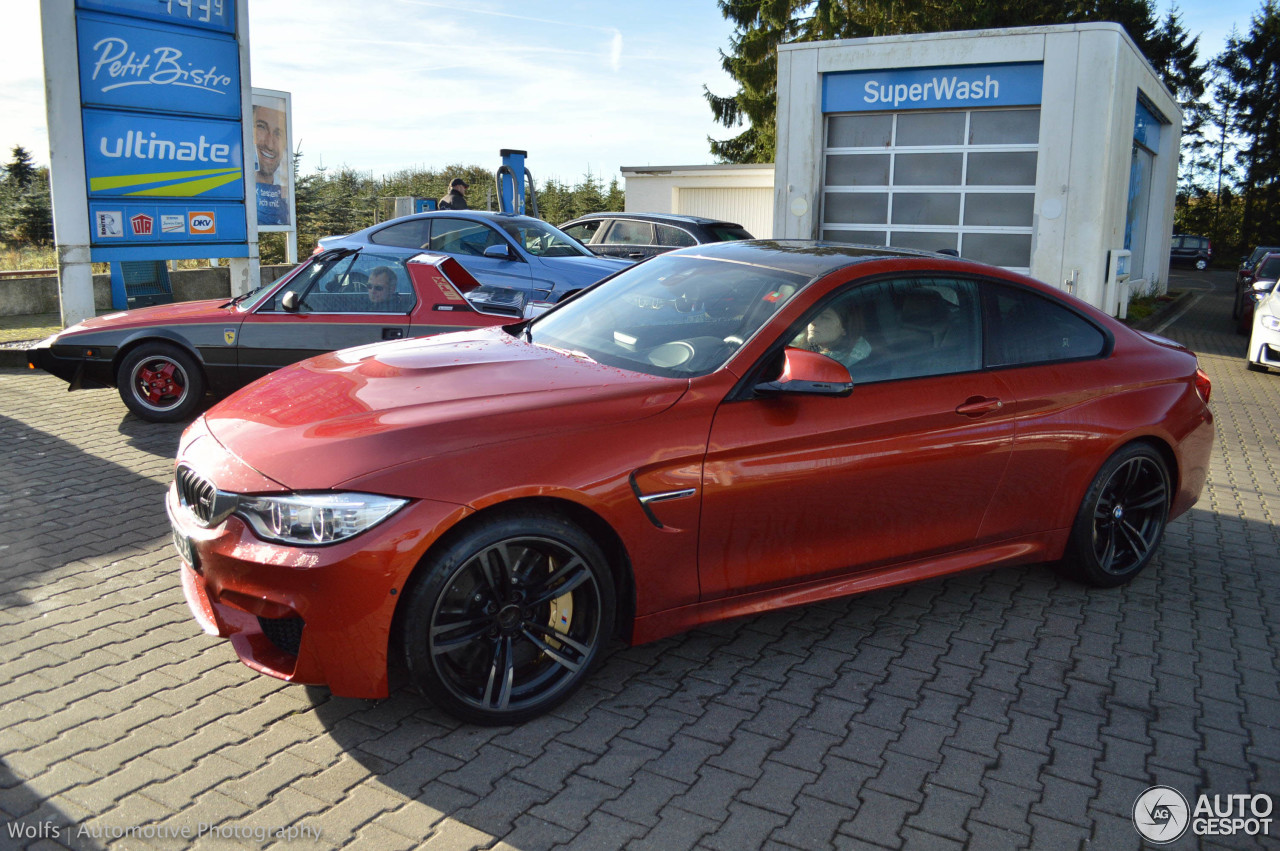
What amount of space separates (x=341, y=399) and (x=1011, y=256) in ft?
52.5

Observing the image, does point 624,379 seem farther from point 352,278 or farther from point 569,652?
point 352,278

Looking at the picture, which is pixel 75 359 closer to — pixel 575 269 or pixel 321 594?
pixel 575 269

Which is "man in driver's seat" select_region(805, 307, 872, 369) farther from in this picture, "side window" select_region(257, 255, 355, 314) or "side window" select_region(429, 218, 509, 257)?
"side window" select_region(429, 218, 509, 257)

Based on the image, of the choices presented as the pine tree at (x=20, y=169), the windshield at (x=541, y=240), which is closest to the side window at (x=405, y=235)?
the windshield at (x=541, y=240)

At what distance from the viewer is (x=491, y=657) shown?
10.9 ft

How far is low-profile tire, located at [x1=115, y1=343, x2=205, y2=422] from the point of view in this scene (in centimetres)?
758

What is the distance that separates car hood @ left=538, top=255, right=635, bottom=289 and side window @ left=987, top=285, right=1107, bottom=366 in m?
5.73

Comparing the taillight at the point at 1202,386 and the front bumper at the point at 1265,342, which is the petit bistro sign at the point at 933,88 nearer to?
the front bumper at the point at 1265,342

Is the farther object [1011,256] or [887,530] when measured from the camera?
[1011,256]

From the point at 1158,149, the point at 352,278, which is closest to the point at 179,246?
the point at 352,278

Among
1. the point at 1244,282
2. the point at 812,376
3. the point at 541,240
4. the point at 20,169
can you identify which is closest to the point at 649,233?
the point at 541,240

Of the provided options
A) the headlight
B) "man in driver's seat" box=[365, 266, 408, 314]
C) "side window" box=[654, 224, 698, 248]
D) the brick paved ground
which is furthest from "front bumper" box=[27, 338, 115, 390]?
"side window" box=[654, 224, 698, 248]

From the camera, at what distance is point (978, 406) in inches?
162

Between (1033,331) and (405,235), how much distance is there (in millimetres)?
7610
